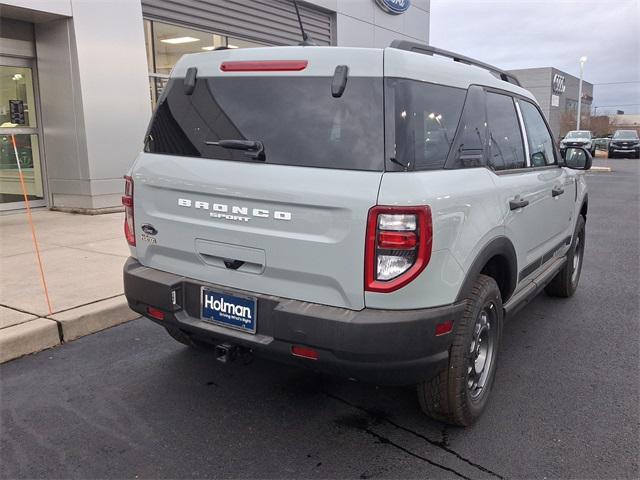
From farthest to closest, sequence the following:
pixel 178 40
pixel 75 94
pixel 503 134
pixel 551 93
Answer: pixel 551 93
pixel 178 40
pixel 75 94
pixel 503 134

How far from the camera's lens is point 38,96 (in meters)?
9.76

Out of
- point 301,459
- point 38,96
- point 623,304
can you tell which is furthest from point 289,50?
point 38,96

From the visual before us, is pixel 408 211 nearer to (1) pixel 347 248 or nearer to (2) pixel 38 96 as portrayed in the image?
(1) pixel 347 248

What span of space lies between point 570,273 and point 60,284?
497cm

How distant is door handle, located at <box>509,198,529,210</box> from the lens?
10.7 feet

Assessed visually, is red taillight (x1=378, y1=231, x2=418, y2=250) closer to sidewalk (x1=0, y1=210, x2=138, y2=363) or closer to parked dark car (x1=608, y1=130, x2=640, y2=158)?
sidewalk (x1=0, y1=210, x2=138, y2=363)

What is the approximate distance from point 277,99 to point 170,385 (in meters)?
1.97

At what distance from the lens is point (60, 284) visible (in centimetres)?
521

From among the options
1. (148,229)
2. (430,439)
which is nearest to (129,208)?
(148,229)

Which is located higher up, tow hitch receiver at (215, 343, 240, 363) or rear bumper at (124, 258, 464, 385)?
rear bumper at (124, 258, 464, 385)

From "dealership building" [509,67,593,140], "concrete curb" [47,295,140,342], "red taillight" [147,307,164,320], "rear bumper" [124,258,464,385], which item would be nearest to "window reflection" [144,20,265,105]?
"concrete curb" [47,295,140,342]

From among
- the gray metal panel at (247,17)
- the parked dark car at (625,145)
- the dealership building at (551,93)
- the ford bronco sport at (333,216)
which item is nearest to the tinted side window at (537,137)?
the ford bronco sport at (333,216)

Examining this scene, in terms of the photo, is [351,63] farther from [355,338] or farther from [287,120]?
[355,338]

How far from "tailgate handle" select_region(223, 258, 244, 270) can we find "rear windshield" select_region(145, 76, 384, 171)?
1.72 ft
